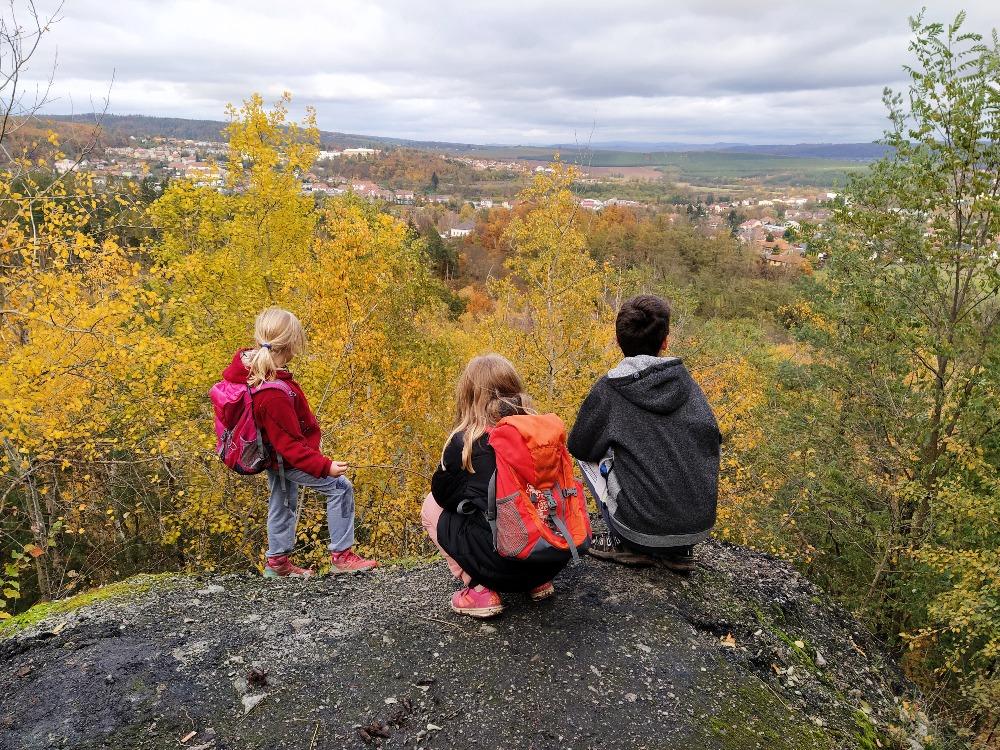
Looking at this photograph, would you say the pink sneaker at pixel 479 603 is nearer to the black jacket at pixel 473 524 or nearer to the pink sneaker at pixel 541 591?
the black jacket at pixel 473 524

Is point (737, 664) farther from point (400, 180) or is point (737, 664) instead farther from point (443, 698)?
point (400, 180)

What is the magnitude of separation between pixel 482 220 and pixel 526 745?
69.7m

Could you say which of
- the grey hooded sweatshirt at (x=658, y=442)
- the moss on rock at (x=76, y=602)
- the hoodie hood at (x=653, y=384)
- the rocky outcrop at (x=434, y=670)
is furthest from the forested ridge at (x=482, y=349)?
the hoodie hood at (x=653, y=384)

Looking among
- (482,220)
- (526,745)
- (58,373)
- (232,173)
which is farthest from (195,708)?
(482,220)

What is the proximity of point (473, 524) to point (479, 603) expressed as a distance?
647 mm

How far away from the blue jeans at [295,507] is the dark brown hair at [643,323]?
8.04 feet

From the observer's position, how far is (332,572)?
16.1 feet

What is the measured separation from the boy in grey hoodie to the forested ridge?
3.42 m

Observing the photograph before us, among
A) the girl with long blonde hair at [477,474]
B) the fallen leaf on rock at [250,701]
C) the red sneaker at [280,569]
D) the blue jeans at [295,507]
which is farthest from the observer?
the red sneaker at [280,569]

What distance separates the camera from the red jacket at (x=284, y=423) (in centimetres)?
421

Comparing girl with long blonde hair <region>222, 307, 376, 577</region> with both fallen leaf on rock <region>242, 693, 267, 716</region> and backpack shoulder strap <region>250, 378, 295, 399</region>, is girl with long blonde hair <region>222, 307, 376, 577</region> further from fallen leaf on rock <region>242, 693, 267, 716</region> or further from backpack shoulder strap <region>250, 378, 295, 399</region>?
fallen leaf on rock <region>242, 693, 267, 716</region>

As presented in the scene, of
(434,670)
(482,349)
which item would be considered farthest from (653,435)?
(482,349)

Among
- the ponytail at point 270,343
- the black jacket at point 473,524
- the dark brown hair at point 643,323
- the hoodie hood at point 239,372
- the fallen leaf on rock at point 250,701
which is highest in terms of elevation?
the dark brown hair at point 643,323

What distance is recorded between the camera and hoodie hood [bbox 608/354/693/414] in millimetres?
3951
